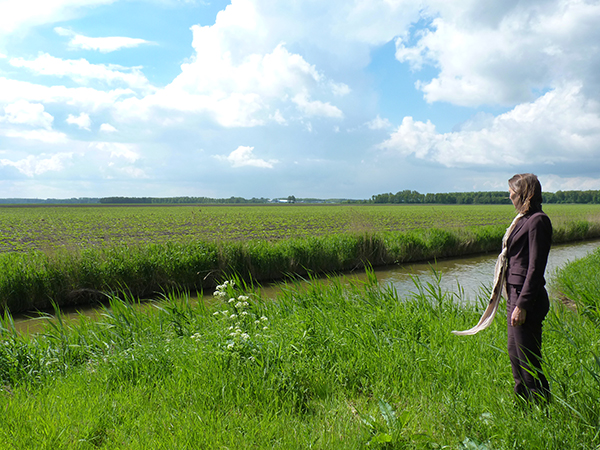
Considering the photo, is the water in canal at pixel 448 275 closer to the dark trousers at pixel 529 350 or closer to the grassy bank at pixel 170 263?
the grassy bank at pixel 170 263

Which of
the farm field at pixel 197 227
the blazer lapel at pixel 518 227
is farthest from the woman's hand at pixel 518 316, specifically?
the farm field at pixel 197 227

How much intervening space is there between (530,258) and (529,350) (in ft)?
2.53

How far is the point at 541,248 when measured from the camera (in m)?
2.96

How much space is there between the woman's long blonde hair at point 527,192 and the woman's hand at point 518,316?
2.64ft

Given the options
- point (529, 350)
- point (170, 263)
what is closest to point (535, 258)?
point (529, 350)

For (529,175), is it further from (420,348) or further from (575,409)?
(420,348)

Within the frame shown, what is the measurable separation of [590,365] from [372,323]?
2361 millimetres

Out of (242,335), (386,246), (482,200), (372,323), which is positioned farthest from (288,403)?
(482,200)

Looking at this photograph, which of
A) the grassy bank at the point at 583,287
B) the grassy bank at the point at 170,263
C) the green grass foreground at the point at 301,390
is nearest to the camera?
the green grass foreground at the point at 301,390

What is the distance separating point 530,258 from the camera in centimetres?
298

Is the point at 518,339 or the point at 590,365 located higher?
the point at 518,339

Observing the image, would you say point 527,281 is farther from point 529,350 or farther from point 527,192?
point 527,192

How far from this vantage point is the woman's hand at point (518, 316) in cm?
304

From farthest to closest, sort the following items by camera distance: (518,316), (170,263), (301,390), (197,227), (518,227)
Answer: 1. (197,227)
2. (170,263)
3. (301,390)
4. (518,227)
5. (518,316)
